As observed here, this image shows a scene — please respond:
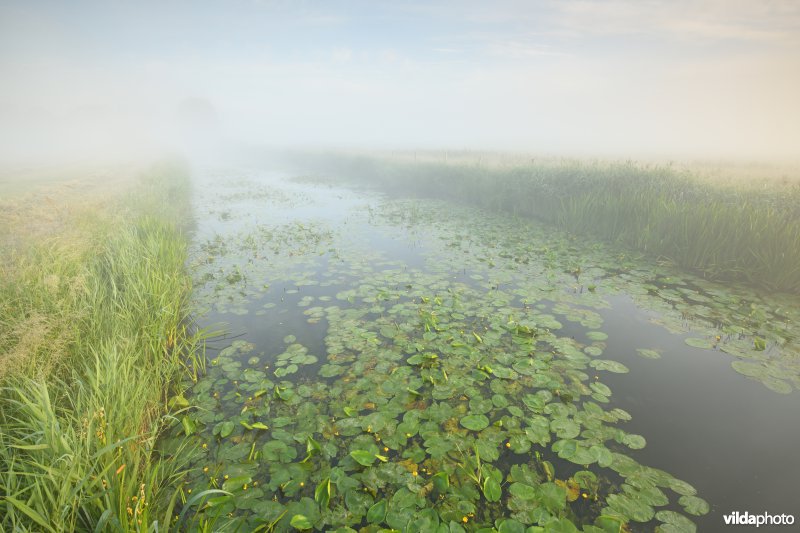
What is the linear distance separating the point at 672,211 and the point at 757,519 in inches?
315

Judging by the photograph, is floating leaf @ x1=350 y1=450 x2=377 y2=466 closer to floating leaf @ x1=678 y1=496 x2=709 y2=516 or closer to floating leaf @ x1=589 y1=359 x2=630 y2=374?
floating leaf @ x1=678 y1=496 x2=709 y2=516

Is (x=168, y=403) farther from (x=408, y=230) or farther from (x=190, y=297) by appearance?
(x=408, y=230)

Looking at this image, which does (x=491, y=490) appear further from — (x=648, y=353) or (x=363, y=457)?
(x=648, y=353)

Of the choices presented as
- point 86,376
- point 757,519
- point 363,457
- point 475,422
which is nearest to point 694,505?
point 757,519

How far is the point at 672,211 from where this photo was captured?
8.71 meters

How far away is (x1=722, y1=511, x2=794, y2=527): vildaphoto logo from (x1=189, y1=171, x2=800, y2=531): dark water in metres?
0.04

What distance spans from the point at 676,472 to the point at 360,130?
511ft

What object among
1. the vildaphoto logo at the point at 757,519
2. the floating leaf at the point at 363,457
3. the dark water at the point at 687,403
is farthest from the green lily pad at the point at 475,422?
the vildaphoto logo at the point at 757,519

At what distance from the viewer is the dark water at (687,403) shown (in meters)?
3.05

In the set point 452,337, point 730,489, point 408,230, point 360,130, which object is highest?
point 360,130

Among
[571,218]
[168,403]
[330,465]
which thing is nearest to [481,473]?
[330,465]

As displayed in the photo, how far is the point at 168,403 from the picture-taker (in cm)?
390

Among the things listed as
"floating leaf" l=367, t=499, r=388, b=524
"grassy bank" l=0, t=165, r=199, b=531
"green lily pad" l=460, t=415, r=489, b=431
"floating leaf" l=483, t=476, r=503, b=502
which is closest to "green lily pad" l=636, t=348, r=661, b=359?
"green lily pad" l=460, t=415, r=489, b=431

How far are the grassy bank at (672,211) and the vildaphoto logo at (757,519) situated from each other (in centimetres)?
Answer: 601
